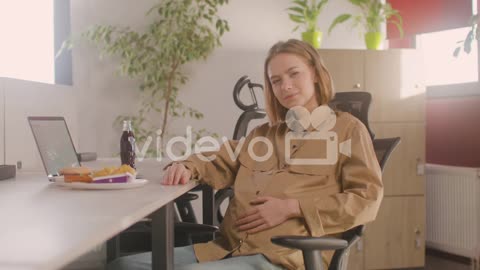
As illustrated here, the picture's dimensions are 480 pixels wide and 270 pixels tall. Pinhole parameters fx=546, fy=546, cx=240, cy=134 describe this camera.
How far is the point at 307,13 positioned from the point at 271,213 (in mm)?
2431

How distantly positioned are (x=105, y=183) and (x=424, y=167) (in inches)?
107

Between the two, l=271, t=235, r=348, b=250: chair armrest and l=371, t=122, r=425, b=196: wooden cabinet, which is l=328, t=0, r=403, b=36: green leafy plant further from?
l=271, t=235, r=348, b=250: chair armrest

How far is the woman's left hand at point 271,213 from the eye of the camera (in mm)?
1583

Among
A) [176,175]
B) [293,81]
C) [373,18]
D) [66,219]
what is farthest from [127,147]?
[373,18]

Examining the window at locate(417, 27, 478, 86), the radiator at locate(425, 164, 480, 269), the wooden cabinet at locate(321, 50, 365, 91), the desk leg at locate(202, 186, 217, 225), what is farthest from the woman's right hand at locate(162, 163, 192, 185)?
the window at locate(417, 27, 478, 86)

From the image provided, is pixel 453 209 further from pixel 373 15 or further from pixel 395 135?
pixel 373 15

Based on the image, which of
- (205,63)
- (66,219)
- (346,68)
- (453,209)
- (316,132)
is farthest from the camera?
(205,63)

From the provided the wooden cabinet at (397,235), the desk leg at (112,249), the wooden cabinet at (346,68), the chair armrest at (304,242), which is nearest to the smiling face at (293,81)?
the chair armrest at (304,242)

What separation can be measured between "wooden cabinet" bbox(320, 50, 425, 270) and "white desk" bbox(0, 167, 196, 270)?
213 centimetres

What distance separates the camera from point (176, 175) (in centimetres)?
169

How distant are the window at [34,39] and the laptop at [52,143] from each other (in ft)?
2.45

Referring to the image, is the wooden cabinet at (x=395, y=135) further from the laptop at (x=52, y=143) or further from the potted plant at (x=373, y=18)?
the laptop at (x=52, y=143)

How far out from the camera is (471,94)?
3.78m

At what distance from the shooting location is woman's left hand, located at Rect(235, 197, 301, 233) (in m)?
1.58
